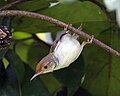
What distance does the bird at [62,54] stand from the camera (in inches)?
30.9

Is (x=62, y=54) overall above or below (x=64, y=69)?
above

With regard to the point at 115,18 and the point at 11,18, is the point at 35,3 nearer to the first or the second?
the point at 11,18

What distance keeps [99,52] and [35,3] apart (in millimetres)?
185

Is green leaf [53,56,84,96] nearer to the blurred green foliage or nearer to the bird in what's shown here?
the blurred green foliage

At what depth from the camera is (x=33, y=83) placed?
3.17ft

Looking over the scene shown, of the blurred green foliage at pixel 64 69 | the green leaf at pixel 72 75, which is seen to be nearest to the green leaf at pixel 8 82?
the blurred green foliage at pixel 64 69

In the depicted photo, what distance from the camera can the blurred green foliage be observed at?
960 millimetres

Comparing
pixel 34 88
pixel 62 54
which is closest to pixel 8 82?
pixel 34 88

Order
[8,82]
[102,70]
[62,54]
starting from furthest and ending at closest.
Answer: [102,70]
[8,82]
[62,54]

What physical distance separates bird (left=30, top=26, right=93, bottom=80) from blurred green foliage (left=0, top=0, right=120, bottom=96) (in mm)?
142

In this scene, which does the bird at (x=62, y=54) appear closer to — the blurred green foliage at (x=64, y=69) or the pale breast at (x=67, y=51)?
the pale breast at (x=67, y=51)

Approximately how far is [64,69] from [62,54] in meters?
0.19

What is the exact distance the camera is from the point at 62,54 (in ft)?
2.71

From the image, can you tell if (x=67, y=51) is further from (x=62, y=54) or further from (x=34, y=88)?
(x=34, y=88)
